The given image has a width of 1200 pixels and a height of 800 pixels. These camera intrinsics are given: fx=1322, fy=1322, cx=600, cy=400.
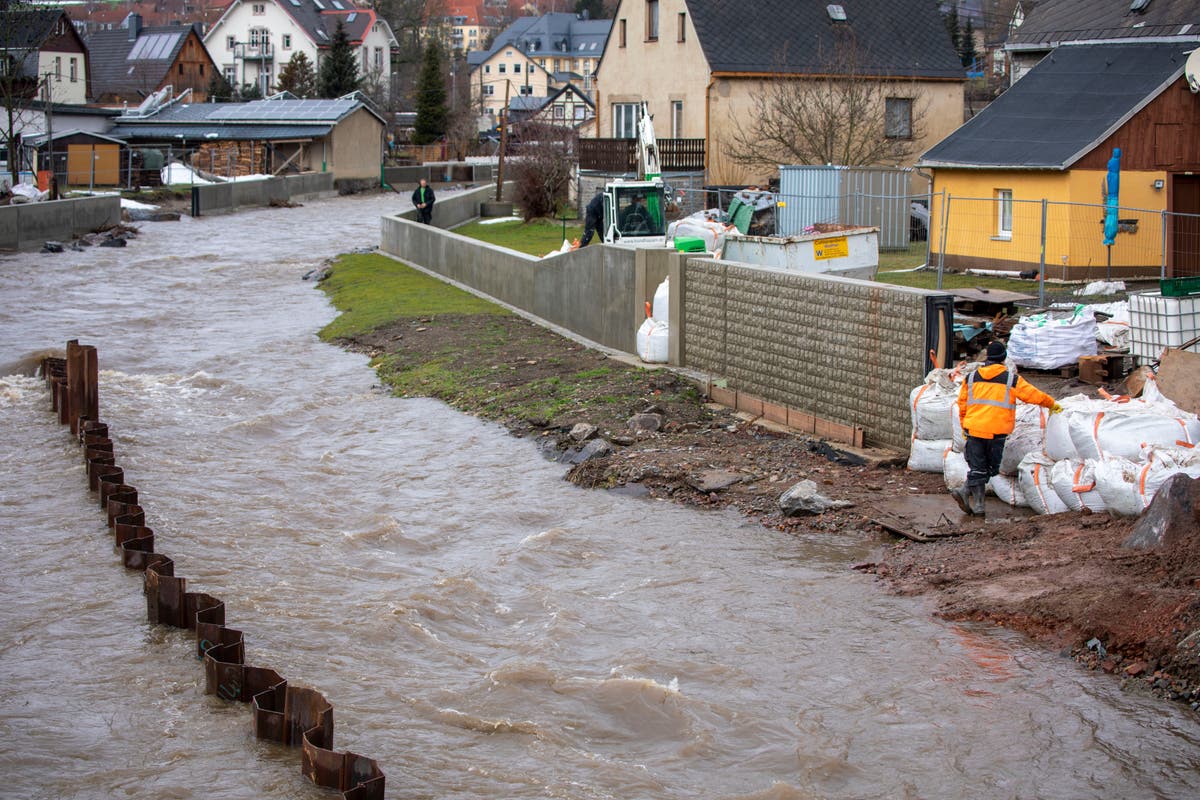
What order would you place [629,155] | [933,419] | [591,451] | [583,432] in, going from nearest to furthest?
[933,419] → [591,451] → [583,432] → [629,155]

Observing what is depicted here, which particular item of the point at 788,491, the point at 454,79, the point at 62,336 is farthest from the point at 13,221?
the point at 454,79

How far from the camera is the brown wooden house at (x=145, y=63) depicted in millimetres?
90438

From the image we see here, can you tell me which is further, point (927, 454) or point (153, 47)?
point (153, 47)

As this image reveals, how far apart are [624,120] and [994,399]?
34.2 meters

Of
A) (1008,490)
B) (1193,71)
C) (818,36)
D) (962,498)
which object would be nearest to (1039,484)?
(1008,490)

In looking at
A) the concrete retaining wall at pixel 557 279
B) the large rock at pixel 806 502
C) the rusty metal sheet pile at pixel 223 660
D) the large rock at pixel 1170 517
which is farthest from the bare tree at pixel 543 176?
the large rock at pixel 1170 517

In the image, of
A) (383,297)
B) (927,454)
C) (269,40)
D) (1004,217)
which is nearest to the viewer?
(927,454)

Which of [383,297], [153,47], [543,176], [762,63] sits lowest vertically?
[383,297]

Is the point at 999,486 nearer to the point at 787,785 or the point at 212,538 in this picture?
the point at 787,785

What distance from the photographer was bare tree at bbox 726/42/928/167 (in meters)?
34.8

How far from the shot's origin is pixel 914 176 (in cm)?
3681

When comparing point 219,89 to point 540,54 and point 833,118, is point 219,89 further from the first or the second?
point 540,54

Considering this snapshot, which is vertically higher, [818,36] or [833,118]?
[818,36]

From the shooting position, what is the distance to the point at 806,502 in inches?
491
